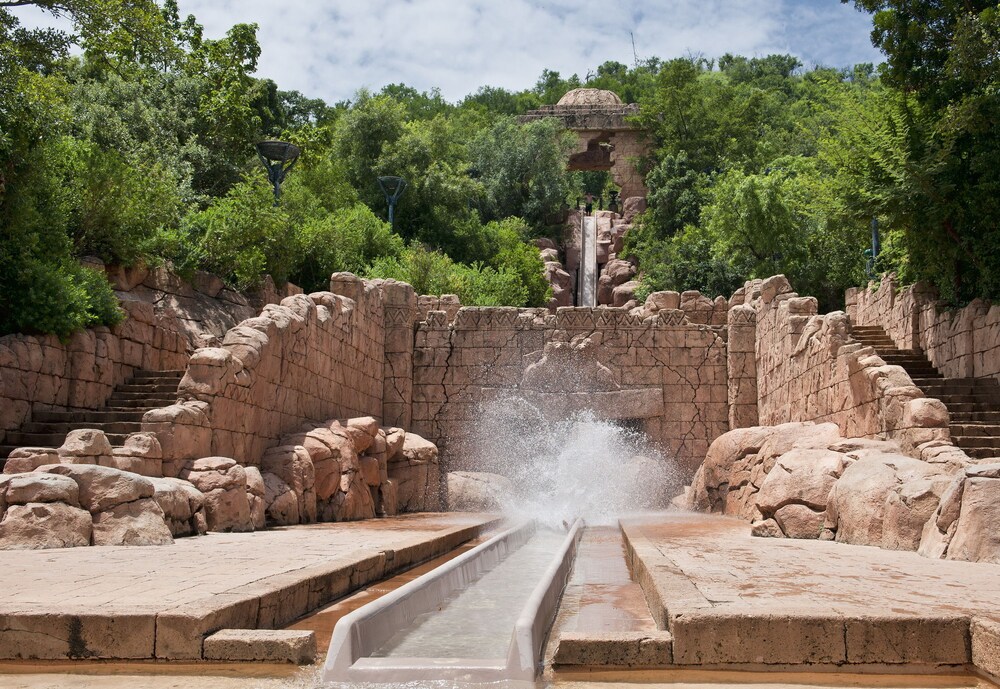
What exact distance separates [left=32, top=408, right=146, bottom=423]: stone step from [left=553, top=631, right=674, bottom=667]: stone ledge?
28.9 ft

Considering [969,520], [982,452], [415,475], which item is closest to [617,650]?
[969,520]

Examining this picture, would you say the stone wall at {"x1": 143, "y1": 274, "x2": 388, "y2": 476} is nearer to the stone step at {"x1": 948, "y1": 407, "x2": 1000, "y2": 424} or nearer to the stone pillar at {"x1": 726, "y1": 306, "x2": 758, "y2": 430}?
the stone pillar at {"x1": 726, "y1": 306, "x2": 758, "y2": 430}

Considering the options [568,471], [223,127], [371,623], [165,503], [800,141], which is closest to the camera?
[371,623]

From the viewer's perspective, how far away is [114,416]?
11586 millimetres

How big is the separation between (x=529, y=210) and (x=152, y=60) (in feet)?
91.7

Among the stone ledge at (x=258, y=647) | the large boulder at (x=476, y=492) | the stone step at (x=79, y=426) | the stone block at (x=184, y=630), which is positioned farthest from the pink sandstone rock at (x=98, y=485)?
the large boulder at (x=476, y=492)

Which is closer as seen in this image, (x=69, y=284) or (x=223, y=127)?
(x=69, y=284)

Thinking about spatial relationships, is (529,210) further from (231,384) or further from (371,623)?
(371,623)

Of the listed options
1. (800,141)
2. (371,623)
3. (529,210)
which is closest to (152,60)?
(371,623)

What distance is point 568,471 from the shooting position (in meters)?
18.8

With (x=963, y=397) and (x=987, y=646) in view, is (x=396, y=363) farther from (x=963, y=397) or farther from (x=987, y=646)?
(x=987, y=646)

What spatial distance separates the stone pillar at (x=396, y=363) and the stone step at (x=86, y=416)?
796 cm

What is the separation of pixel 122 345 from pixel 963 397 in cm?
1228

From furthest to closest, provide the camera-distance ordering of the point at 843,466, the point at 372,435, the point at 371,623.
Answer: the point at 372,435
the point at 843,466
the point at 371,623
